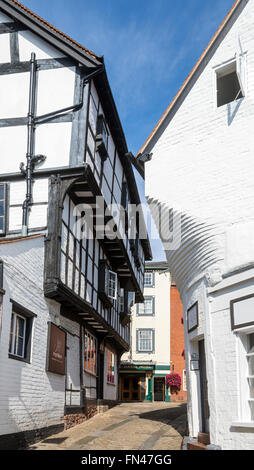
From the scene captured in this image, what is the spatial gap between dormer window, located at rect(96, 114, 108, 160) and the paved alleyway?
29.3ft

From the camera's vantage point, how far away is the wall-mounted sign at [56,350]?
1362cm

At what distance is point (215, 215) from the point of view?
10070 millimetres

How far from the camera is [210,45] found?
445 inches

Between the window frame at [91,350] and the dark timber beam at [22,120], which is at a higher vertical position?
the dark timber beam at [22,120]

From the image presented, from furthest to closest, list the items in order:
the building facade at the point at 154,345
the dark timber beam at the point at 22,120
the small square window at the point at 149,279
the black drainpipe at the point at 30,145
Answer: the small square window at the point at 149,279, the building facade at the point at 154,345, the dark timber beam at the point at 22,120, the black drainpipe at the point at 30,145

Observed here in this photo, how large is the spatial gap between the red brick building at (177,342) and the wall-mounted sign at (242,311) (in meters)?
29.6

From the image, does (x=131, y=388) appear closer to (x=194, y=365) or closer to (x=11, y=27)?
(x=194, y=365)

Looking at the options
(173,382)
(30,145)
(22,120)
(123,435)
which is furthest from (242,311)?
(173,382)

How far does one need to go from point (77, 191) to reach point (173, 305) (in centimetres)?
2608

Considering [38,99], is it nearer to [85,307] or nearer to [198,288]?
[85,307]

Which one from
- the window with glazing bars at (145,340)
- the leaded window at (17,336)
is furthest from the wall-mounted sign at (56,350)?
the window with glazing bars at (145,340)

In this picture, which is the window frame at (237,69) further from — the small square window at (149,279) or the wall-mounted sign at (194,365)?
the small square window at (149,279)

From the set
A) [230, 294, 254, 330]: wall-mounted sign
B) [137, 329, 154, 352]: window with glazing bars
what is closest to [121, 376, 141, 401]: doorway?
[137, 329, 154, 352]: window with glazing bars
